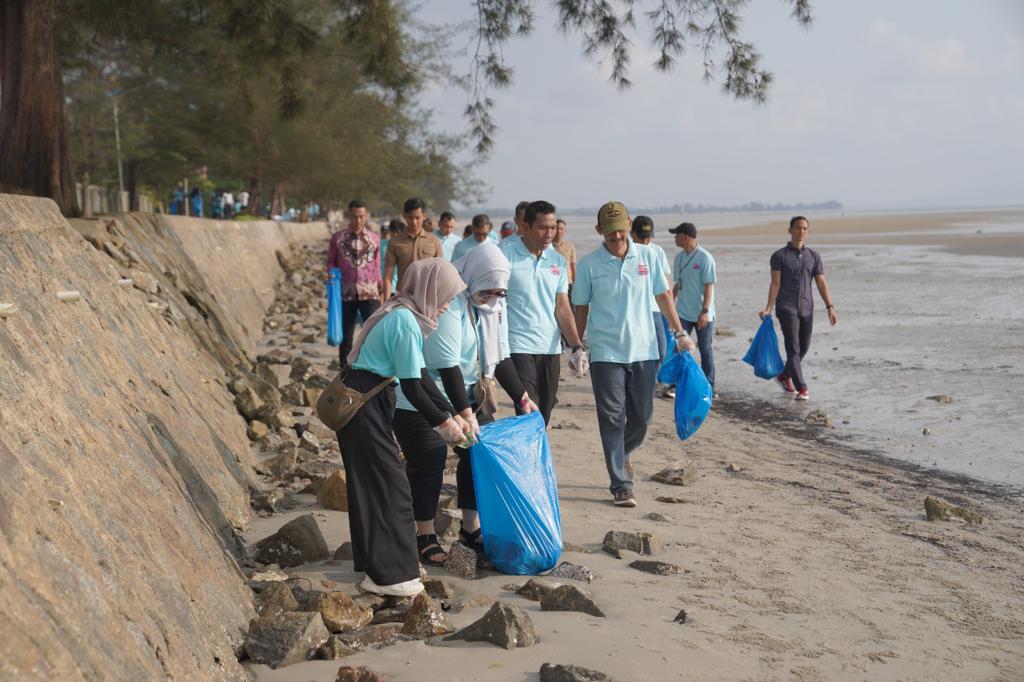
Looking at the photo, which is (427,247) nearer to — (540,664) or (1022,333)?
(540,664)

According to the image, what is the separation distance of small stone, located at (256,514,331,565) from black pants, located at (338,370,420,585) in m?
0.54

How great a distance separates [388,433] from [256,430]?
11.1ft

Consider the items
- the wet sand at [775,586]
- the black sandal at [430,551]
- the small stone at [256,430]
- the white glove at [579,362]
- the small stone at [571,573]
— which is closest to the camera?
the wet sand at [775,586]

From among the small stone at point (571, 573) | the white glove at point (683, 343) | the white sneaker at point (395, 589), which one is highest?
the white glove at point (683, 343)

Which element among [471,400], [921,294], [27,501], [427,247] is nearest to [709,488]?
[471,400]

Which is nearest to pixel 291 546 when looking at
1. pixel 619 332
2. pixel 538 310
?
pixel 538 310

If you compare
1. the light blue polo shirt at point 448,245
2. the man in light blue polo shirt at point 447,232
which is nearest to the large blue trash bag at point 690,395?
the man in light blue polo shirt at point 447,232

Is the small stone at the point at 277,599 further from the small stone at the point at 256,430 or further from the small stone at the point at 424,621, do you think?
the small stone at the point at 256,430

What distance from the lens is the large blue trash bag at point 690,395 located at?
7109 millimetres

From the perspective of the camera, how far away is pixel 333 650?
3.94 meters

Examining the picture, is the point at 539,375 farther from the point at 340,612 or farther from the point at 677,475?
the point at 340,612

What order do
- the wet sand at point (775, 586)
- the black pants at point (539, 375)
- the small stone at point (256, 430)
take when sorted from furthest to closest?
the small stone at point (256, 430)
the black pants at point (539, 375)
the wet sand at point (775, 586)

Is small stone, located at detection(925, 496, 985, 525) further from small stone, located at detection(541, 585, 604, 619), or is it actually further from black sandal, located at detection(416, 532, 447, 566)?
black sandal, located at detection(416, 532, 447, 566)

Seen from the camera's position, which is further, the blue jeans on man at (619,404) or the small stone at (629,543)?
the blue jeans on man at (619,404)
